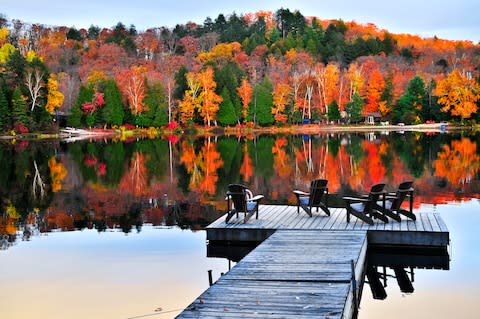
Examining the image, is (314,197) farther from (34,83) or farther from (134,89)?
(134,89)

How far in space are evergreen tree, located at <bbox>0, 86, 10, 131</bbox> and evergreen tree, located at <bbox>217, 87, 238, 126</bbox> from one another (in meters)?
24.6

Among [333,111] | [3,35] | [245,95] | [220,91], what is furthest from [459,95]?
[3,35]

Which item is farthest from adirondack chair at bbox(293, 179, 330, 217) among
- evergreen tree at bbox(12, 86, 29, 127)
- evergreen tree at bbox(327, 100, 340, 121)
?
evergreen tree at bbox(327, 100, 340, 121)

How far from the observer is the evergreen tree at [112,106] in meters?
72.3

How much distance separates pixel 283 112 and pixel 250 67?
13402 mm

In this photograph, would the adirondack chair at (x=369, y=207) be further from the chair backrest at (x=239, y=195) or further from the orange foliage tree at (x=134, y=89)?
the orange foliage tree at (x=134, y=89)

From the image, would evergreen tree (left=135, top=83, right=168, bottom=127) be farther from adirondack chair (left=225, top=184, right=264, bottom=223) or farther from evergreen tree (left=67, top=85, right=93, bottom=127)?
adirondack chair (left=225, top=184, right=264, bottom=223)

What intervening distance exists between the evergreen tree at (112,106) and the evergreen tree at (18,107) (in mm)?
11254

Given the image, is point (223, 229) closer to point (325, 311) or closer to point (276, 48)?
point (325, 311)

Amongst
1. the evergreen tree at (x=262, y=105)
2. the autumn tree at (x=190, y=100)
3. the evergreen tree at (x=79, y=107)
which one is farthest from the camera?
the evergreen tree at (x=262, y=105)

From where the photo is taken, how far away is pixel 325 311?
7.56 meters

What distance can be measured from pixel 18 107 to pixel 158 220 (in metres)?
49.5

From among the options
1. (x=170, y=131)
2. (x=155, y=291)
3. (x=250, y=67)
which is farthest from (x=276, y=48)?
(x=155, y=291)

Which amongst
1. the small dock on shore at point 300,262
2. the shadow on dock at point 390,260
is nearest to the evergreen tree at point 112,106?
the small dock on shore at point 300,262
